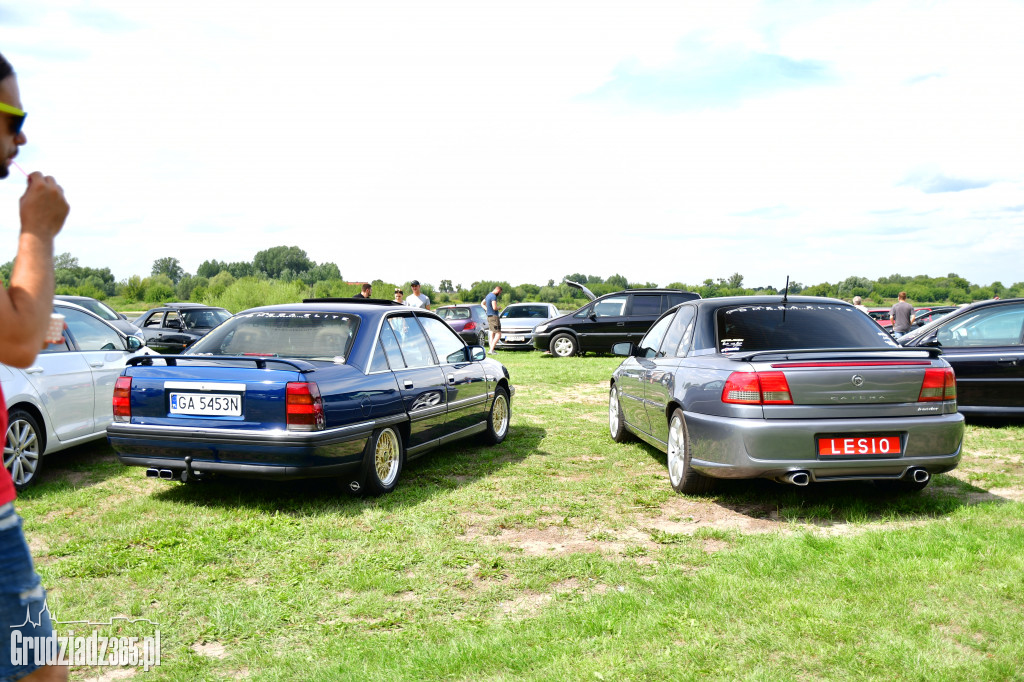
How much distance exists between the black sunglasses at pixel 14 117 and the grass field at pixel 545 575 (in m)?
2.33

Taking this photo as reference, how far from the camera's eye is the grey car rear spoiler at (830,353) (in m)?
5.49

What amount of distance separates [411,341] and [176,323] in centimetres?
1357

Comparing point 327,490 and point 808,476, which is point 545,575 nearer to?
point 808,476

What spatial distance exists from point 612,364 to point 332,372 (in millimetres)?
13583

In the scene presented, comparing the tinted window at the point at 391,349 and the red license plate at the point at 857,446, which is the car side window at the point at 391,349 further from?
the red license plate at the point at 857,446

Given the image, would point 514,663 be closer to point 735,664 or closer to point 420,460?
point 735,664

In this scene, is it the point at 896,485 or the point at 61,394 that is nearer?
the point at 896,485

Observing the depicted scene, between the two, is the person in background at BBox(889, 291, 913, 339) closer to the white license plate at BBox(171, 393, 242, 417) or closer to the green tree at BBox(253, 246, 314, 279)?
the white license plate at BBox(171, 393, 242, 417)

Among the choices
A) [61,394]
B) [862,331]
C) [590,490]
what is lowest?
[590,490]

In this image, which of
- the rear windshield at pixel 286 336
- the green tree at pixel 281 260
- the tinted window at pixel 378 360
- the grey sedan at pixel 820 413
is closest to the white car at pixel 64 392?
the rear windshield at pixel 286 336

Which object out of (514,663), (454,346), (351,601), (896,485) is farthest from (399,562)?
(896,485)

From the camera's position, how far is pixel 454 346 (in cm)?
798

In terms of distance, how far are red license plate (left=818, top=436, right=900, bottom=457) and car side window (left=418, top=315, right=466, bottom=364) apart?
3655 millimetres

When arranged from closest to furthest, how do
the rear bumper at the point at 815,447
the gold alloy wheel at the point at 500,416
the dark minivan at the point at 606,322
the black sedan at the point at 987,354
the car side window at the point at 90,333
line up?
the rear bumper at the point at 815,447
the car side window at the point at 90,333
the gold alloy wheel at the point at 500,416
the black sedan at the point at 987,354
the dark minivan at the point at 606,322
